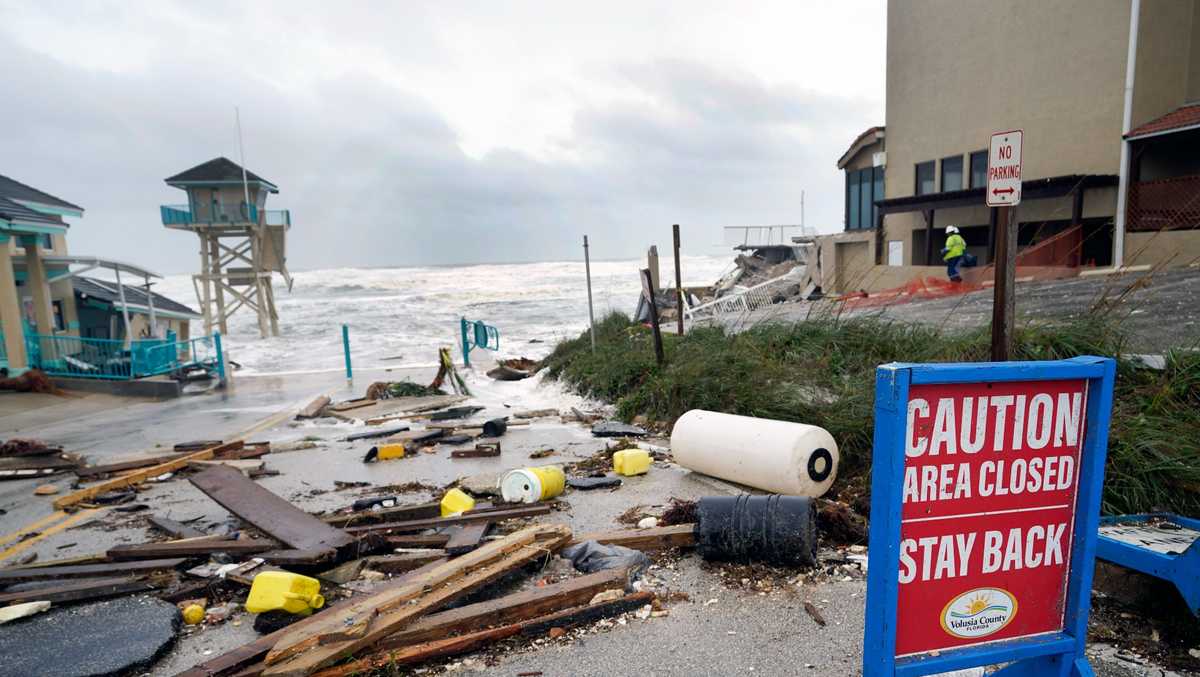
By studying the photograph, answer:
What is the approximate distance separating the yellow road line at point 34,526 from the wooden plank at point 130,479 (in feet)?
0.58

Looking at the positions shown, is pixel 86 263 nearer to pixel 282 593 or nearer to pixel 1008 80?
pixel 282 593

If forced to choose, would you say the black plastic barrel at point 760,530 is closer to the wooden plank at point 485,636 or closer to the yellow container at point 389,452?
the wooden plank at point 485,636

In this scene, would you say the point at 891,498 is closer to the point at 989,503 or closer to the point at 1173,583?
the point at 989,503

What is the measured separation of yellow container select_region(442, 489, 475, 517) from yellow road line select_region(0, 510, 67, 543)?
3694mm

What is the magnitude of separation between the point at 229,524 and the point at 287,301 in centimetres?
6080

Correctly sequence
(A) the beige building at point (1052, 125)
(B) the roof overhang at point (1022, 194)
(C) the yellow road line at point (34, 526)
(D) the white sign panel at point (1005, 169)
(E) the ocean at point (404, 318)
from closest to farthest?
(D) the white sign panel at point (1005, 169), (C) the yellow road line at point (34, 526), (A) the beige building at point (1052, 125), (B) the roof overhang at point (1022, 194), (E) the ocean at point (404, 318)

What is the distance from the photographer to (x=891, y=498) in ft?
7.08

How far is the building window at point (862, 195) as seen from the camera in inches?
1113

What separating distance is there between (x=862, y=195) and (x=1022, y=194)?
11025 mm

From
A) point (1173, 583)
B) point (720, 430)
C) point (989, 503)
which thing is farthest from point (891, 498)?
point (720, 430)

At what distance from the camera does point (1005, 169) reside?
4.40 metres

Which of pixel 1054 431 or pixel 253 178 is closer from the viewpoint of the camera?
pixel 1054 431

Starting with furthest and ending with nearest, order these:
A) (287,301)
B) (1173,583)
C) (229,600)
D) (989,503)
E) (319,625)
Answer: (287,301), (229,600), (319,625), (1173,583), (989,503)

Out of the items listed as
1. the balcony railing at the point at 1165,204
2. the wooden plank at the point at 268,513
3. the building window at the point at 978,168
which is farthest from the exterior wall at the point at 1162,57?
the wooden plank at the point at 268,513
